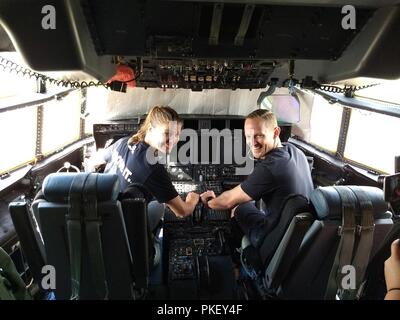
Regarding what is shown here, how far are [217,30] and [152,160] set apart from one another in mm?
885

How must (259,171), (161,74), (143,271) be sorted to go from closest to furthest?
(143,271) < (259,171) < (161,74)

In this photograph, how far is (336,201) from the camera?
4.94ft

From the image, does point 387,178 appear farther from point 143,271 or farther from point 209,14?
point 143,271

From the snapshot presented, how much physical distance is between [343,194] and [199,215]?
1544 millimetres

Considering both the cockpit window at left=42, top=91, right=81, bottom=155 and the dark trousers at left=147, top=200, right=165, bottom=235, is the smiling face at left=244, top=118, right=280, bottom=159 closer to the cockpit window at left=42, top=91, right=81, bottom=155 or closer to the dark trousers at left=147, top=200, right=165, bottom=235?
the dark trousers at left=147, top=200, right=165, bottom=235

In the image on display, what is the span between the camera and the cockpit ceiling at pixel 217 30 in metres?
1.41

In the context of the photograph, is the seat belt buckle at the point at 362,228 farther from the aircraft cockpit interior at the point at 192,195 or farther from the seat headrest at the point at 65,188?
the seat headrest at the point at 65,188

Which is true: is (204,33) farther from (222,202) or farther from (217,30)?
(222,202)

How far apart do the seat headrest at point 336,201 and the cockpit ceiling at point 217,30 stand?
0.73 m

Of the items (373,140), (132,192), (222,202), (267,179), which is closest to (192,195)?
(222,202)

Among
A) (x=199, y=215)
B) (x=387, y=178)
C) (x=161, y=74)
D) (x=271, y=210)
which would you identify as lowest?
(x=199, y=215)

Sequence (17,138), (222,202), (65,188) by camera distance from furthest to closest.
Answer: (17,138)
(222,202)
(65,188)

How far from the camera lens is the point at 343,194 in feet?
5.03
